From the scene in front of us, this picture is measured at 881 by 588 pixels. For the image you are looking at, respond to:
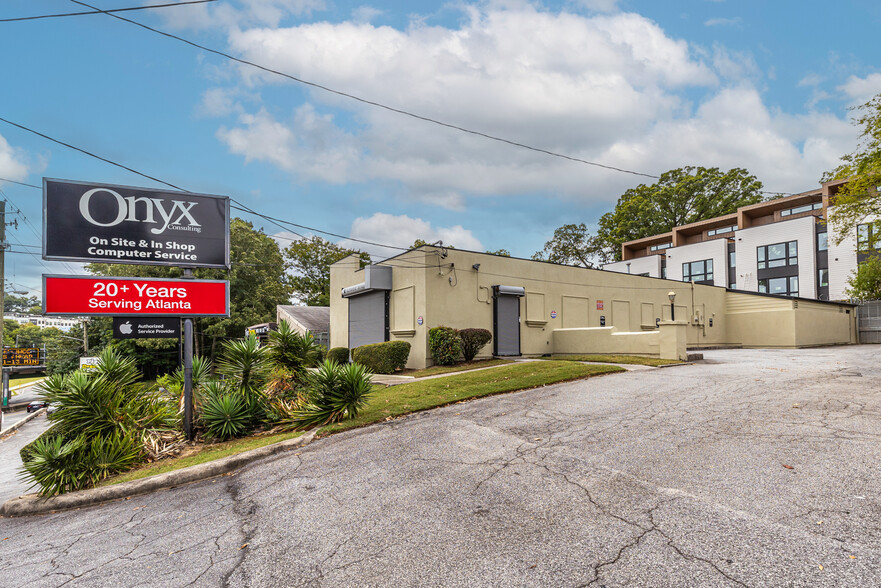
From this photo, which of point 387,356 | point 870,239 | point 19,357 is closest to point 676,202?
point 870,239

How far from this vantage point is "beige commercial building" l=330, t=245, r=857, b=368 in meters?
17.9

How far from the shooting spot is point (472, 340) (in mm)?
17328

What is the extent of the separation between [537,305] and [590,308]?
3.43m

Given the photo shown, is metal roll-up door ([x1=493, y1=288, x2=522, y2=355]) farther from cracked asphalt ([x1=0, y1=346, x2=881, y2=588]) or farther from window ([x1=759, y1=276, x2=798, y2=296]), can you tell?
window ([x1=759, y1=276, x2=798, y2=296])

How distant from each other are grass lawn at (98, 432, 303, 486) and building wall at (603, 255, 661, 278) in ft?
134

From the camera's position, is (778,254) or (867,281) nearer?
(867,281)

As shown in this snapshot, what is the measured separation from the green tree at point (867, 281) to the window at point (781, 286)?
4.73m

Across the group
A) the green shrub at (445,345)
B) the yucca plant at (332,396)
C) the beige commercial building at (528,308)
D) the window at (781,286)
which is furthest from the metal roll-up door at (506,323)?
the window at (781,286)

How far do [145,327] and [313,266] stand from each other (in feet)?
134

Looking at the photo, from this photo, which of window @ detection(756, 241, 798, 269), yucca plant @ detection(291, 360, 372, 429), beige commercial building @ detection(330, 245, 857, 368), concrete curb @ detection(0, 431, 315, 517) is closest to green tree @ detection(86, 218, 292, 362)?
beige commercial building @ detection(330, 245, 857, 368)

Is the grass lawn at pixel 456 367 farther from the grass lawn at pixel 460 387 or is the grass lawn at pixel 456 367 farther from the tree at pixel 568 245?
the tree at pixel 568 245

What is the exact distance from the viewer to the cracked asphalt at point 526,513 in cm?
334

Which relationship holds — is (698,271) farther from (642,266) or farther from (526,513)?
(526,513)

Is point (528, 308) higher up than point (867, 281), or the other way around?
point (867, 281)
